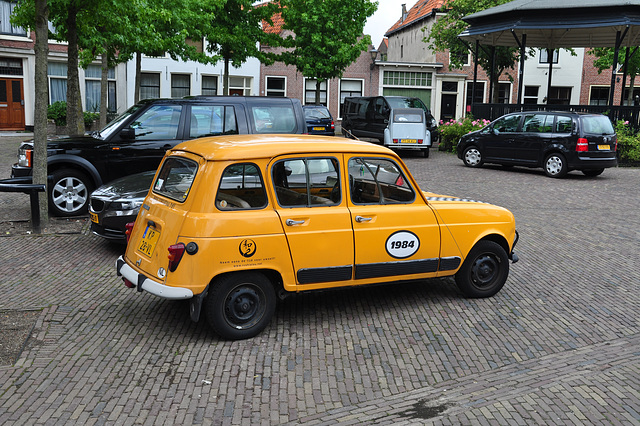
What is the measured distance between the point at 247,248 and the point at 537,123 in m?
13.7

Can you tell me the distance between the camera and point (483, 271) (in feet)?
20.8

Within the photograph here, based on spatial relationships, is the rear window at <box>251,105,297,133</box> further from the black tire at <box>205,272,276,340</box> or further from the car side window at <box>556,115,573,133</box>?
the car side window at <box>556,115,573,133</box>

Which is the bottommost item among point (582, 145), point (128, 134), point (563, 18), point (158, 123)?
point (582, 145)

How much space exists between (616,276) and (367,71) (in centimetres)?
3364

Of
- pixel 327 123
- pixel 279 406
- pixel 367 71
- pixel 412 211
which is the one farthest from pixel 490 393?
pixel 367 71

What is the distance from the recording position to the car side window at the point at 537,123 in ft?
54.4

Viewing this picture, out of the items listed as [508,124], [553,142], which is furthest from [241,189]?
[508,124]

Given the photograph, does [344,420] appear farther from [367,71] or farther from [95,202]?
[367,71]

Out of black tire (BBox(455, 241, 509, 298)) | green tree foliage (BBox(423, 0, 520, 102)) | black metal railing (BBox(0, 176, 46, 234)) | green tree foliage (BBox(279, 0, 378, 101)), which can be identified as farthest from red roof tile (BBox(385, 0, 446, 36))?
black tire (BBox(455, 241, 509, 298))

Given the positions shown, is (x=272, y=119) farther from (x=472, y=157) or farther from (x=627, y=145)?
(x=627, y=145)

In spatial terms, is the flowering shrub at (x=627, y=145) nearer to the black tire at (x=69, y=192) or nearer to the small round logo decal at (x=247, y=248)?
the black tire at (x=69, y=192)

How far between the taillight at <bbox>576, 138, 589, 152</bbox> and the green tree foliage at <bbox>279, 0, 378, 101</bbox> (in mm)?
15589

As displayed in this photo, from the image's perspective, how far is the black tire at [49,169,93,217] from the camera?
9.80m

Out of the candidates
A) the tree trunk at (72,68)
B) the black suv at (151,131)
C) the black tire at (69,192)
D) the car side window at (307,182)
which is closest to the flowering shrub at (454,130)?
the tree trunk at (72,68)
